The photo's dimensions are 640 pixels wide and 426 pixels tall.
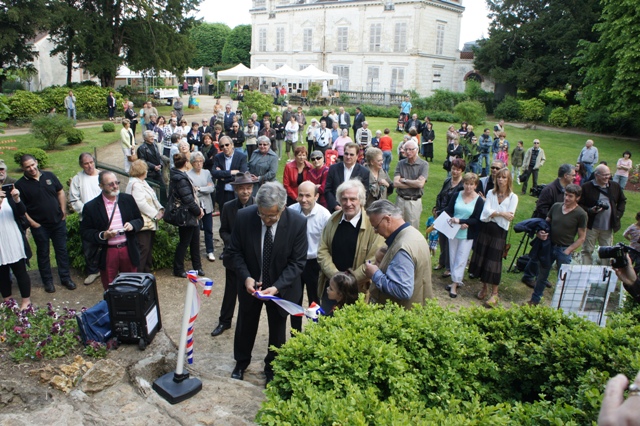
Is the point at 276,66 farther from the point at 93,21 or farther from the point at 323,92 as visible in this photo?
the point at 93,21

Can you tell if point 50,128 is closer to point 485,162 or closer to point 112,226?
point 112,226

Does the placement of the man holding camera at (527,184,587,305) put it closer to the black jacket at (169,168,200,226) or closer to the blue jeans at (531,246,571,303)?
the blue jeans at (531,246,571,303)

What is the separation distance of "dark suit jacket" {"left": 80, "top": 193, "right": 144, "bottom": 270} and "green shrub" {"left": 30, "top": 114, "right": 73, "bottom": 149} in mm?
14858

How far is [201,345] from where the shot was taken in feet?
18.5

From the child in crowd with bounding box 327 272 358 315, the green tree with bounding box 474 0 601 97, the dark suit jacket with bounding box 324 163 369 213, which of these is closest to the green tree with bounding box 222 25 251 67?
the green tree with bounding box 474 0 601 97

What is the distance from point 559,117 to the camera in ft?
108

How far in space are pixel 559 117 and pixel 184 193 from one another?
3211 cm

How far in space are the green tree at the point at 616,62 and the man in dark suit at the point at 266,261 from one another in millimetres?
25922

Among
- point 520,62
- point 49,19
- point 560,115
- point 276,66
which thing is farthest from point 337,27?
point 49,19

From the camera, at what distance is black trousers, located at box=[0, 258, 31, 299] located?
6016 millimetres

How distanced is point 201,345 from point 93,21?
29.0 metres

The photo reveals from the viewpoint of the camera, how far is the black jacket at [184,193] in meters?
6.85

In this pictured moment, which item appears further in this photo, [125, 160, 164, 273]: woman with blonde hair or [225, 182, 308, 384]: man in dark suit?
[125, 160, 164, 273]: woman with blonde hair

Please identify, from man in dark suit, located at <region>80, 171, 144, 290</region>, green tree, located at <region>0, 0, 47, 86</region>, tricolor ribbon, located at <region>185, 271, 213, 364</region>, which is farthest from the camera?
green tree, located at <region>0, 0, 47, 86</region>
